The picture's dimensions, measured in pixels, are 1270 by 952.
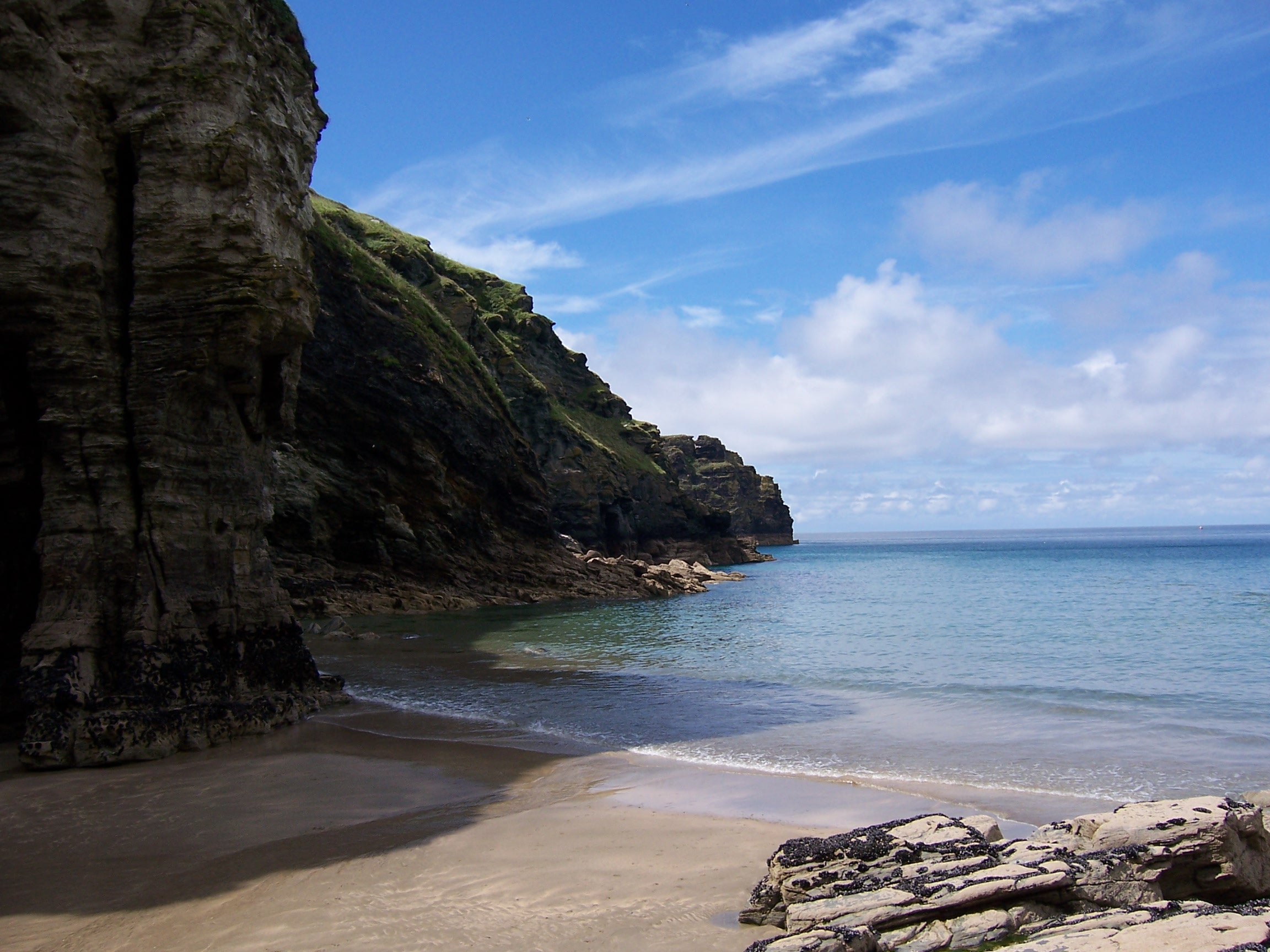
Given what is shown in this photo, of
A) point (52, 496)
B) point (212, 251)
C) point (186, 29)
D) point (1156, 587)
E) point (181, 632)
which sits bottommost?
point (1156, 587)

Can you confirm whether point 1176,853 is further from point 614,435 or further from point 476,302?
point 614,435

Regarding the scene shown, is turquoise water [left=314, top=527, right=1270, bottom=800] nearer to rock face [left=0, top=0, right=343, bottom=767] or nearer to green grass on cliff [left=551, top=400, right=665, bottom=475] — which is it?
rock face [left=0, top=0, right=343, bottom=767]

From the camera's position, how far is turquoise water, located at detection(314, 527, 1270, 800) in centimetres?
1203

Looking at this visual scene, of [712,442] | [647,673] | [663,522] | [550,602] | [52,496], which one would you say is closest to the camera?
[52,496]

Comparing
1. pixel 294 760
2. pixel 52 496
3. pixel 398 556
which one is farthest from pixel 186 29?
pixel 398 556

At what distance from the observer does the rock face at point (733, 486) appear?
131m

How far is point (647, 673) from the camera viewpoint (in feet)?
67.5

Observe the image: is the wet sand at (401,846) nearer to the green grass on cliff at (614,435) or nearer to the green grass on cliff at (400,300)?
the green grass on cliff at (400,300)

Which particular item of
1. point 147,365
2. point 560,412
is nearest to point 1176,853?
point 147,365

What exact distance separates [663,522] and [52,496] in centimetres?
7085

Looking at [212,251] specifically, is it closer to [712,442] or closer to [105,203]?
[105,203]

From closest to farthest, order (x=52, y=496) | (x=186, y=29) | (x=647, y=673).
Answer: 1. (x=52, y=496)
2. (x=186, y=29)
3. (x=647, y=673)

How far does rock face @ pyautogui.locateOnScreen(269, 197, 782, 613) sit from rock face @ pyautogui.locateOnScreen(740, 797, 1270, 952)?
1088 inches

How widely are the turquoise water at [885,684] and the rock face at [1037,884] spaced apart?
4431mm
